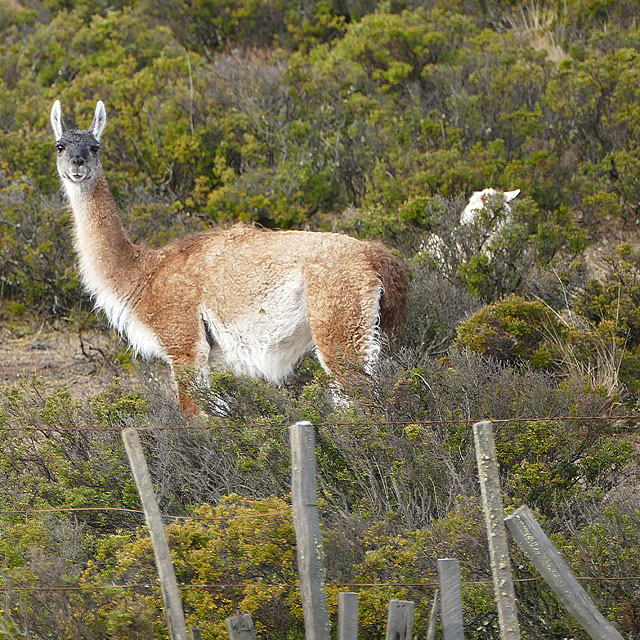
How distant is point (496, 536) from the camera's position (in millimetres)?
2996

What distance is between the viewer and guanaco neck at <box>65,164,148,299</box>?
614 centimetres

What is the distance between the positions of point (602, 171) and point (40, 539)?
7339 mm

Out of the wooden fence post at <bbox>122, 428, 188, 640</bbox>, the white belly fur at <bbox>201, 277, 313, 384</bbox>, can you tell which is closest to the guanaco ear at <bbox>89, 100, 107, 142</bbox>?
the white belly fur at <bbox>201, 277, 313, 384</bbox>

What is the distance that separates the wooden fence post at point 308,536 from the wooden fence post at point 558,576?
2.07ft

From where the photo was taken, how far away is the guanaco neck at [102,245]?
6137mm

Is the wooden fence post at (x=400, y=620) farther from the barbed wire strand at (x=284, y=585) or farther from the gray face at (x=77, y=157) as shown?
the gray face at (x=77, y=157)

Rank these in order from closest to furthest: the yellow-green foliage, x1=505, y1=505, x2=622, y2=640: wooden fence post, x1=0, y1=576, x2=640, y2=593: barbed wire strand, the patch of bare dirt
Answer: x1=505, y1=505, x2=622, y2=640: wooden fence post, x1=0, y1=576, x2=640, y2=593: barbed wire strand, the yellow-green foliage, the patch of bare dirt

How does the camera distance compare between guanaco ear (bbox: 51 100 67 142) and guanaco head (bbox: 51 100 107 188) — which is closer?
guanaco head (bbox: 51 100 107 188)

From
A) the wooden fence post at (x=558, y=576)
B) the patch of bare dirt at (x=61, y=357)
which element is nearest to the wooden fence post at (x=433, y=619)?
the wooden fence post at (x=558, y=576)

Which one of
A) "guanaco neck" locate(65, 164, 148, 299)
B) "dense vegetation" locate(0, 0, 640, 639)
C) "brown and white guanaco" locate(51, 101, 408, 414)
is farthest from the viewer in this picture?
"guanaco neck" locate(65, 164, 148, 299)

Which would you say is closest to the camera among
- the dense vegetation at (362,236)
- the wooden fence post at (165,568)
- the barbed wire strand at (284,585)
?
the wooden fence post at (165,568)

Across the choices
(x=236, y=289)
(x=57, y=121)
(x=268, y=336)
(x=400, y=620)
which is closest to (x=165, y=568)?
(x=400, y=620)

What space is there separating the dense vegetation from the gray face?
1388 millimetres

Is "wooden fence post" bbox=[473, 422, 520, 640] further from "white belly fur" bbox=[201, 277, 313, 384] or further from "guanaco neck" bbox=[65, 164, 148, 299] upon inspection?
"guanaco neck" bbox=[65, 164, 148, 299]
